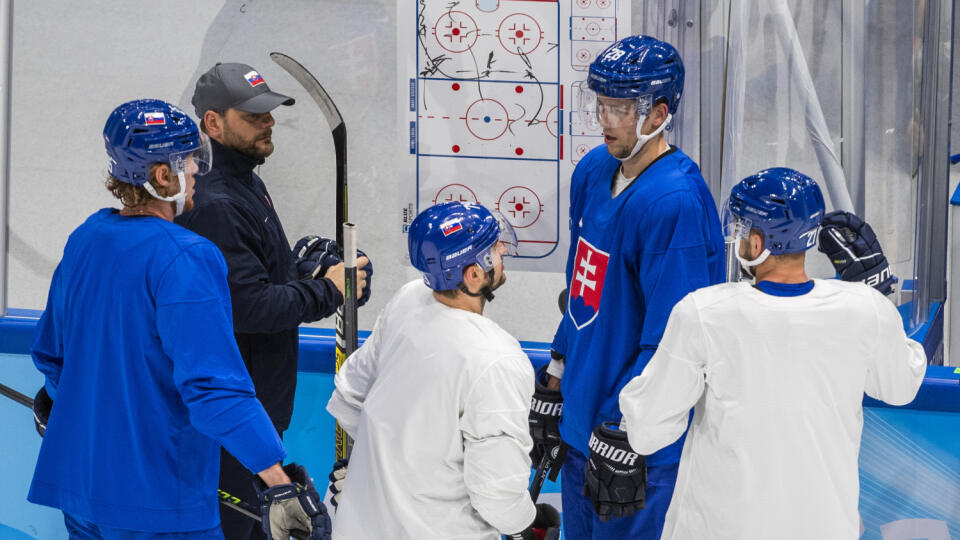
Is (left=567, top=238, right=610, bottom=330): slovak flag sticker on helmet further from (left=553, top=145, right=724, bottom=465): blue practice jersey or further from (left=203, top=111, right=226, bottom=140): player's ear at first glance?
(left=203, top=111, right=226, bottom=140): player's ear

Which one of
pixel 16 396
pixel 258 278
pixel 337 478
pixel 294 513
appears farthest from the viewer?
pixel 16 396

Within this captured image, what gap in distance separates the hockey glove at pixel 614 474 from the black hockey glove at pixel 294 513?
1.89ft

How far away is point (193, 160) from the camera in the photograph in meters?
2.12

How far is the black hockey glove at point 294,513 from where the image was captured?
7.01 ft

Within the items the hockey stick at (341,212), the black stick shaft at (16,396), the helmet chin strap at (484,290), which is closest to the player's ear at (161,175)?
the helmet chin strap at (484,290)

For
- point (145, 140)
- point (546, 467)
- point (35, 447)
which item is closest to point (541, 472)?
point (546, 467)

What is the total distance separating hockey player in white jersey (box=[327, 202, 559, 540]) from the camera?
74.4 inches

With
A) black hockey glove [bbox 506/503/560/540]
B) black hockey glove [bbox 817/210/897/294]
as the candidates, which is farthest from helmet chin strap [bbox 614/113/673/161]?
black hockey glove [bbox 506/503/560/540]

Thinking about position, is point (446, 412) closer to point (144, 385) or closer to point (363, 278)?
point (144, 385)

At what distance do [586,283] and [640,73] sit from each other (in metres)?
0.48

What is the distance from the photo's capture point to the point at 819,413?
1966 mm

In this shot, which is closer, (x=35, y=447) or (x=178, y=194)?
(x=178, y=194)

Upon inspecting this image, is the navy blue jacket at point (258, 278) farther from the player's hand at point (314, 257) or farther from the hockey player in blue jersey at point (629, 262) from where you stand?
the hockey player in blue jersey at point (629, 262)

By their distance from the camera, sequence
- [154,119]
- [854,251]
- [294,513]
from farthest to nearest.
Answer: [854,251]
[294,513]
[154,119]
